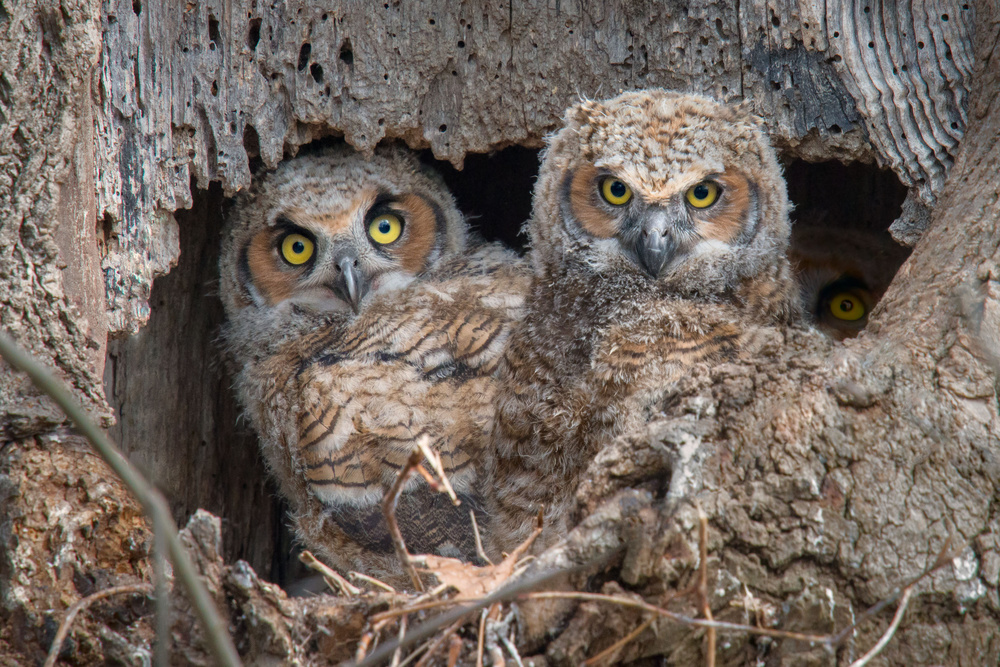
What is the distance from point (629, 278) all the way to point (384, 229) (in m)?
1.01

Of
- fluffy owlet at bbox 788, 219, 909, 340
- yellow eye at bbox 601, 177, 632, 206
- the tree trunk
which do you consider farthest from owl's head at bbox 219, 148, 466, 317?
fluffy owlet at bbox 788, 219, 909, 340

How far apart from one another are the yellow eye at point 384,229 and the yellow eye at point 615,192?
0.84 meters

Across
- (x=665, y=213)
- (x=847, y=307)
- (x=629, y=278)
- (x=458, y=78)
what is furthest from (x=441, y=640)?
(x=847, y=307)

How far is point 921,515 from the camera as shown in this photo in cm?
173

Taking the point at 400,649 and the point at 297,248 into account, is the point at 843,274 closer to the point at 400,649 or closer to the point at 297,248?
the point at 297,248

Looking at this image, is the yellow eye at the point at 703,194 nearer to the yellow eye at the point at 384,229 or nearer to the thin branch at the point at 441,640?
the yellow eye at the point at 384,229

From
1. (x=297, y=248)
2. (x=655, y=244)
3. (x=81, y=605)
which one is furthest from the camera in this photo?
(x=297, y=248)

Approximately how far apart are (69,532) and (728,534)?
152 cm

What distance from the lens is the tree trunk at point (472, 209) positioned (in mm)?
1715

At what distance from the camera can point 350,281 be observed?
2.86 m

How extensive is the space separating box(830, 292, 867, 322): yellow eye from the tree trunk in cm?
48

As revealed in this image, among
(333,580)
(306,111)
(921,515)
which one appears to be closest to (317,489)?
(333,580)

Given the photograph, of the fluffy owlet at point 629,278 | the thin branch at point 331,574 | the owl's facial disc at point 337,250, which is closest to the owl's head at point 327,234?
the owl's facial disc at point 337,250

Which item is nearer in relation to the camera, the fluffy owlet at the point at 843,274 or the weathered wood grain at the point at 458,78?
the weathered wood grain at the point at 458,78
